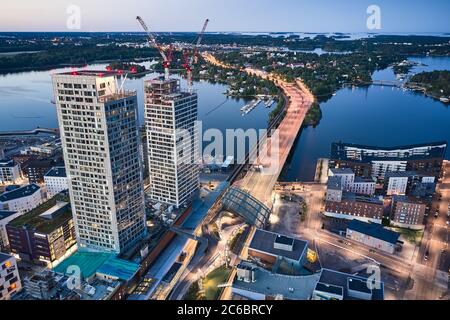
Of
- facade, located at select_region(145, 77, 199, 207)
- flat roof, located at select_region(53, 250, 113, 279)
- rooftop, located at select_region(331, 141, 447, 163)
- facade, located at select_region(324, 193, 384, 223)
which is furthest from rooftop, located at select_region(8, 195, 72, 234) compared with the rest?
A: rooftop, located at select_region(331, 141, 447, 163)

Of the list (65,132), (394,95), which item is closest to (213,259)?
(65,132)

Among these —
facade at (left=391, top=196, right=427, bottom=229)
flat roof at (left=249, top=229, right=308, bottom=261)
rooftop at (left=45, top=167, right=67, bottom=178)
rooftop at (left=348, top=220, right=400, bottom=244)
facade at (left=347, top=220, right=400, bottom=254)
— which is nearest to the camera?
flat roof at (left=249, top=229, right=308, bottom=261)

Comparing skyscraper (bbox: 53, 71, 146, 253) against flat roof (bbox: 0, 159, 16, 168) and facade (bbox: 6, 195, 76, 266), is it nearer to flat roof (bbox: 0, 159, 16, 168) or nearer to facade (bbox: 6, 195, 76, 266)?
facade (bbox: 6, 195, 76, 266)

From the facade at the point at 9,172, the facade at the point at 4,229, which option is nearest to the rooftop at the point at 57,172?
the facade at the point at 9,172

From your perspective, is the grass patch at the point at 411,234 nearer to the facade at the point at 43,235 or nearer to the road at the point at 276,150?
the road at the point at 276,150

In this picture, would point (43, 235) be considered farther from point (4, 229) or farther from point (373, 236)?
point (373, 236)

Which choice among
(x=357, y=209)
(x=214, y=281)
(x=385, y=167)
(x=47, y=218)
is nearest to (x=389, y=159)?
(x=385, y=167)

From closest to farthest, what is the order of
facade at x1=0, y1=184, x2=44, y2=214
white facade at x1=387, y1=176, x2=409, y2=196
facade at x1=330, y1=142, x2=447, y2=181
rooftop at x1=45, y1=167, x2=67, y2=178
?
facade at x1=0, y1=184, x2=44, y2=214 < rooftop at x1=45, y1=167, x2=67, y2=178 < white facade at x1=387, y1=176, x2=409, y2=196 < facade at x1=330, y1=142, x2=447, y2=181
